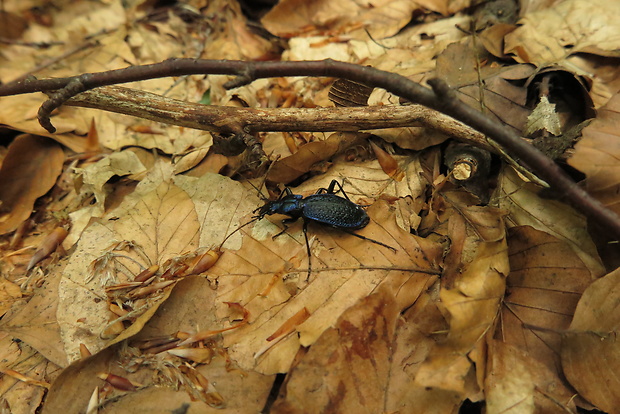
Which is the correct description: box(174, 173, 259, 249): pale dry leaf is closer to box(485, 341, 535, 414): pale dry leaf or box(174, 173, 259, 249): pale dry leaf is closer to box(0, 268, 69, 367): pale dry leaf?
box(0, 268, 69, 367): pale dry leaf

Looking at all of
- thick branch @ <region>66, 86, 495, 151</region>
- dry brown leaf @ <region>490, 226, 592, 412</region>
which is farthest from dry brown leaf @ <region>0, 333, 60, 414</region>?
dry brown leaf @ <region>490, 226, 592, 412</region>

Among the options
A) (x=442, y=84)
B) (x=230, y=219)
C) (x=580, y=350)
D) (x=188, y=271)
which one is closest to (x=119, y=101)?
(x=230, y=219)

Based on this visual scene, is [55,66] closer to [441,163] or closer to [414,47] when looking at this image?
[414,47]

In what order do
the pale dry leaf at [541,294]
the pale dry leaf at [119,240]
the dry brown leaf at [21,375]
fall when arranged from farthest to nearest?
the pale dry leaf at [119,240] → the dry brown leaf at [21,375] → the pale dry leaf at [541,294]

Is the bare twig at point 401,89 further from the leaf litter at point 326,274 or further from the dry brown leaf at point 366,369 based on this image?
the dry brown leaf at point 366,369

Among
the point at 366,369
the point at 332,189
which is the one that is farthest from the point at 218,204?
the point at 366,369

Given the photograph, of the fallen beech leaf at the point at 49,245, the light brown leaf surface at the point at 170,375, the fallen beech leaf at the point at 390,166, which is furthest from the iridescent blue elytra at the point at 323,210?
the fallen beech leaf at the point at 49,245
